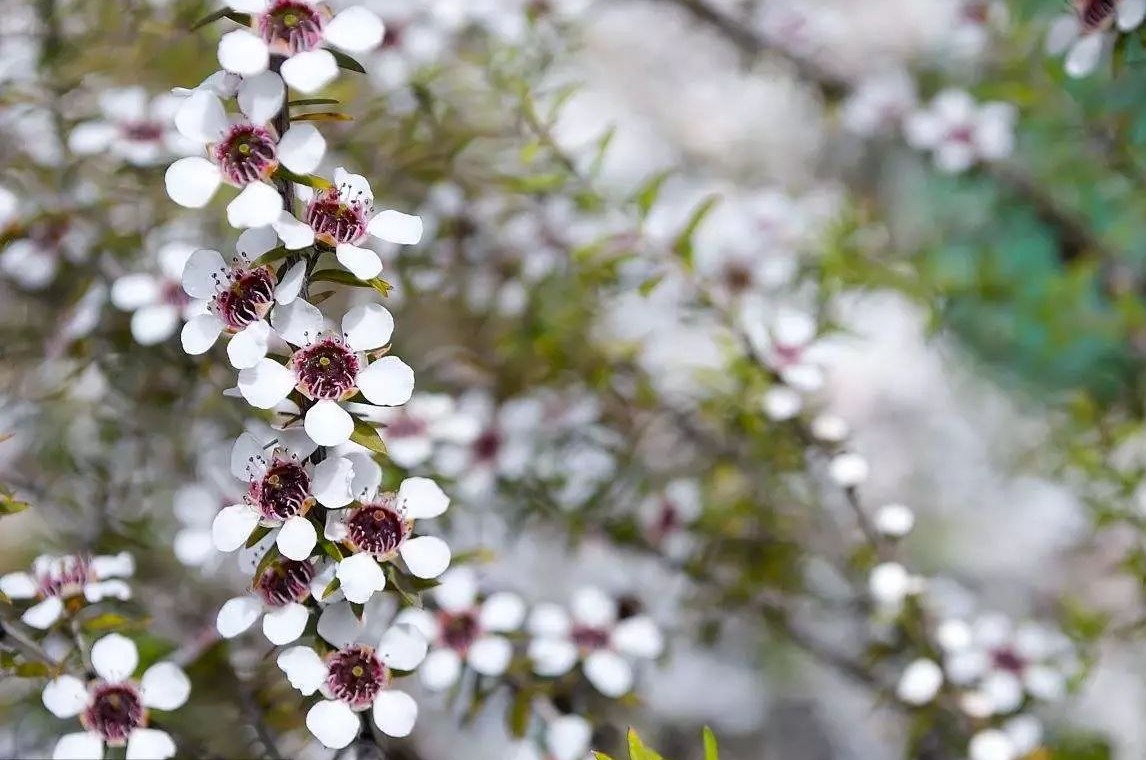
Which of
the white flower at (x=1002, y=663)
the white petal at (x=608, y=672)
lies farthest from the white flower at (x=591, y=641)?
the white flower at (x=1002, y=663)

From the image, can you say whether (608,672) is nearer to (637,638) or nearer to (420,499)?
(637,638)

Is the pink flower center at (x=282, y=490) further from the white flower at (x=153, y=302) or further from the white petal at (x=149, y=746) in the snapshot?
the white flower at (x=153, y=302)

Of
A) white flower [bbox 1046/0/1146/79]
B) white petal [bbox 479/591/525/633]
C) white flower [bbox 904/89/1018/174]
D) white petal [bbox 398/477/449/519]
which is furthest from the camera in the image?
white flower [bbox 904/89/1018/174]

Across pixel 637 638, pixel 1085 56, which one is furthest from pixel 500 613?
pixel 1085 56

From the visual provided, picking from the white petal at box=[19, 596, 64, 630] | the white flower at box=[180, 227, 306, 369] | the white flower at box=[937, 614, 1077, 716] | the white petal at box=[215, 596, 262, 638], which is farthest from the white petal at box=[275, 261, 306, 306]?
the white flower at box=[937, 614, 1077, 716]

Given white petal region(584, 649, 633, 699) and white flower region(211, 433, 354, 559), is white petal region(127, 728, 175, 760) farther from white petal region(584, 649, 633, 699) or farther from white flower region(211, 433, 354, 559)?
white petal region(584, 649, 633, 699)

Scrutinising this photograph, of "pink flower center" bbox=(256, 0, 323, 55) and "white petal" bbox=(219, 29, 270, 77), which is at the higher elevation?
"white petal" bbox=(219, 29, 270, 77)
